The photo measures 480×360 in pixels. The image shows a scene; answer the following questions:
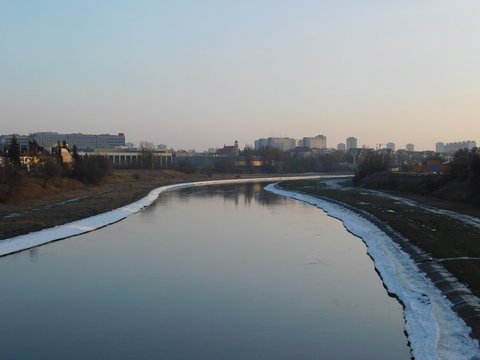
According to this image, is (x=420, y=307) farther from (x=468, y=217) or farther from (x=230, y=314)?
(x=468, y=217)

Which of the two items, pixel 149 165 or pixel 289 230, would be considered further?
pixel 149 165

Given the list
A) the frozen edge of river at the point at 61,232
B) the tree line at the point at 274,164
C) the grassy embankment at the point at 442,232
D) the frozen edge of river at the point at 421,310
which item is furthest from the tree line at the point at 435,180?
the tree line at the point at 274,164

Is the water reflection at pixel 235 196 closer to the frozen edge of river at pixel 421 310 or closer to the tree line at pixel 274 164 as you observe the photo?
the frozen edge of river at pixel 421 310

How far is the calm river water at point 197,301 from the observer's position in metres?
13.1

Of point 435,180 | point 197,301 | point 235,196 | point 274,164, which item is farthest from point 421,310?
point 274,164

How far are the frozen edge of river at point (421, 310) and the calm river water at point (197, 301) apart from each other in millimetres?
515

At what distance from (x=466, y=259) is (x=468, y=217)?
1644cm

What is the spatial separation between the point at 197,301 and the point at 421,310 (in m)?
7.50

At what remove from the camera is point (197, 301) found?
17.2 metres

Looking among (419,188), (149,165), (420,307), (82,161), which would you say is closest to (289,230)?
(420,307)

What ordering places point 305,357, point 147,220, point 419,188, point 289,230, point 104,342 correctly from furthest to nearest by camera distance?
point 419,188 < point 147,220 < point 289,230 < point 104,342 < point 305,357

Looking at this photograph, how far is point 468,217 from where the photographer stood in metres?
35.6

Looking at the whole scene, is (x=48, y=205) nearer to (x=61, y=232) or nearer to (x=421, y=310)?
(x=61, y=232)

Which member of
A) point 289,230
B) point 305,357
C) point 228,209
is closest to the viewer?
point 305,357
